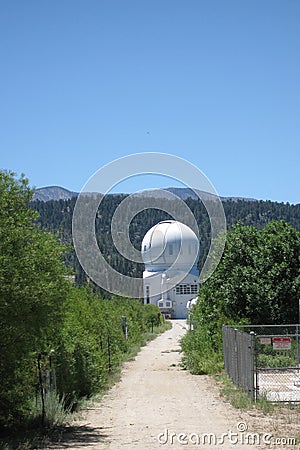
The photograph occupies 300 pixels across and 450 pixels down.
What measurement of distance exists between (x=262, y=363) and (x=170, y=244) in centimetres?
6098

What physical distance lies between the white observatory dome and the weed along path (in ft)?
188

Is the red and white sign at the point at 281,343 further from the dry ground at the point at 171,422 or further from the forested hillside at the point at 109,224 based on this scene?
the forested hillside at the point at 109,224

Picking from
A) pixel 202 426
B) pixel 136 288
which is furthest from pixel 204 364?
pixel 136 288

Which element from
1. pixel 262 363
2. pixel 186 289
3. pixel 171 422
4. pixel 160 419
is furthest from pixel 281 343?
pixel 186 289

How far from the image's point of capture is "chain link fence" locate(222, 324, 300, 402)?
16.4m

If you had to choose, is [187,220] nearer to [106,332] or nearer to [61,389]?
[106,332]

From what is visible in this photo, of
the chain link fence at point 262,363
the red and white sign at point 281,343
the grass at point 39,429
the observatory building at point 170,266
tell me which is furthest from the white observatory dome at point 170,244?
the grass at point 39,429

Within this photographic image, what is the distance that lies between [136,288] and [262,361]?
2564 inches

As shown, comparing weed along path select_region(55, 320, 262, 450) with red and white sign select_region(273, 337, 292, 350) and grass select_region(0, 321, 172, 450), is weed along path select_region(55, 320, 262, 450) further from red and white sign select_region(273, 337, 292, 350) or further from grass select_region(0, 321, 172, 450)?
red and white sign select_region(273, 337, 292, 350)

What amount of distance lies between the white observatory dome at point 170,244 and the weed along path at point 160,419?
188ft

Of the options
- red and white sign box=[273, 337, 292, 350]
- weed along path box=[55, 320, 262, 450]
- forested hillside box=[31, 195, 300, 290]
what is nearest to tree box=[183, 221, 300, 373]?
weed along path box=[55, 320, 262, 450]

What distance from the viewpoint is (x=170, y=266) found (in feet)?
288

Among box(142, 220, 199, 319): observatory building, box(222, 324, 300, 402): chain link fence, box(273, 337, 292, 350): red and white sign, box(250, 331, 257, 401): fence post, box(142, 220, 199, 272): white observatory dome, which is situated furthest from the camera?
box(142, 220, 199, 319): observatory building

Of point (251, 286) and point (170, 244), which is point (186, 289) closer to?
point (170, 244)
